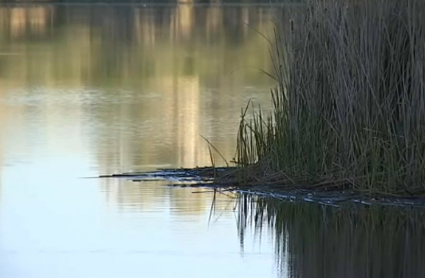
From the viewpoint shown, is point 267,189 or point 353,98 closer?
point 353,98

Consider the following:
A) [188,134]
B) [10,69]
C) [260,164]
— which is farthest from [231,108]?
[10,69]

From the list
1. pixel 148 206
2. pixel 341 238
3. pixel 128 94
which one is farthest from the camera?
pixel 128 94

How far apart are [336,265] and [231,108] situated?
6597 millimetres

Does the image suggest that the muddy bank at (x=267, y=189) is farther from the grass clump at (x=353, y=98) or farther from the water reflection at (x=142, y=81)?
the water reflection at (x=142, y=81)

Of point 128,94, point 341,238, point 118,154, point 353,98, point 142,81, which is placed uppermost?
point 142,81

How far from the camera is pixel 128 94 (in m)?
14.0

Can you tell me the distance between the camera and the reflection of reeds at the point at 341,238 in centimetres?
567

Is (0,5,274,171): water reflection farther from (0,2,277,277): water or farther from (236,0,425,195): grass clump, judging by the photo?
(236,0,425,195): grass clump

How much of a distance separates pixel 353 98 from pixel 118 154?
7.85ft

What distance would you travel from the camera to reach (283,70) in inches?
297

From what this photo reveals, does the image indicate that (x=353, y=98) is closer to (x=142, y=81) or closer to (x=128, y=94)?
(x=128, y=94)

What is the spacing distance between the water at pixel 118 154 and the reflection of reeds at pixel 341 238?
0.15 m

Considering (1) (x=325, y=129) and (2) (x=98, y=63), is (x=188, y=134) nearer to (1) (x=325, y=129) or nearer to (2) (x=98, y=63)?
(1) (x=325, y=129)

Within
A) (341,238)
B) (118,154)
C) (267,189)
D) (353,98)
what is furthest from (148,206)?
(118,154)
